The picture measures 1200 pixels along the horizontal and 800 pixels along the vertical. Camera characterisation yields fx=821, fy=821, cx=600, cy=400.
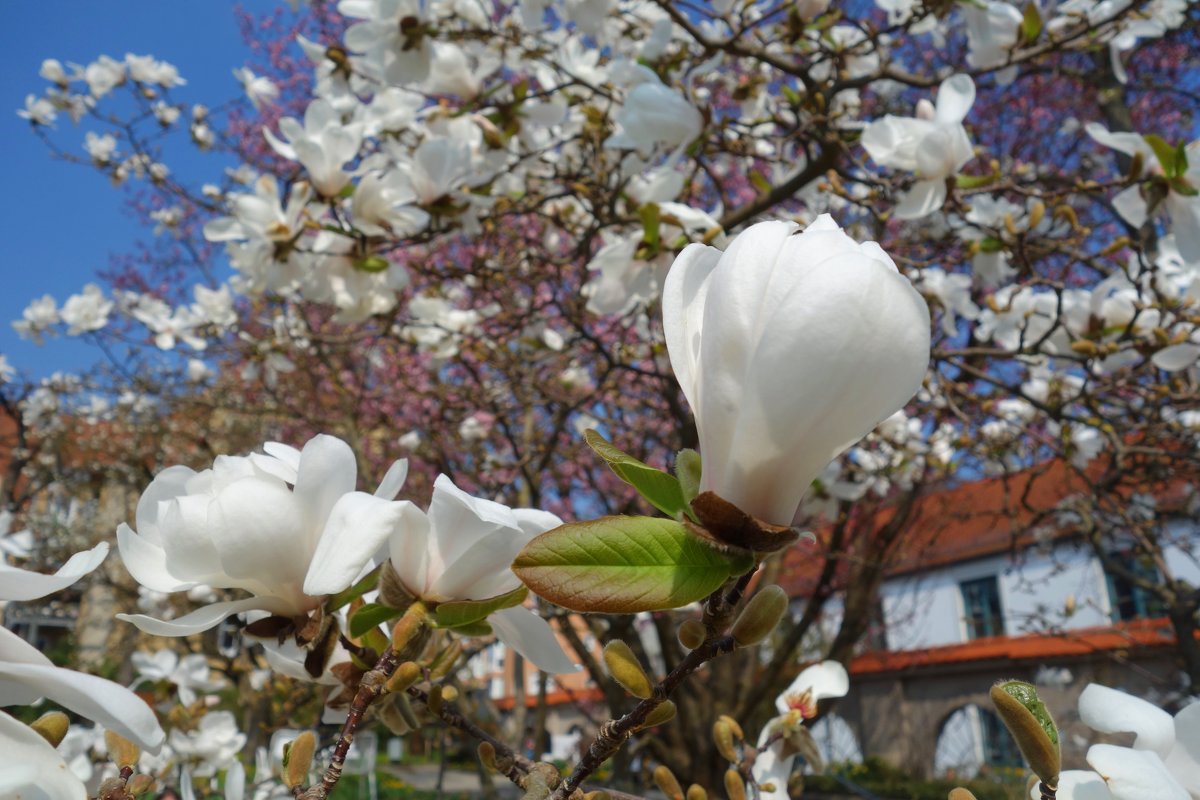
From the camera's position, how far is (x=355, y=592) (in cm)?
53

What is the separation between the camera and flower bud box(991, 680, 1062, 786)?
14.9 inches

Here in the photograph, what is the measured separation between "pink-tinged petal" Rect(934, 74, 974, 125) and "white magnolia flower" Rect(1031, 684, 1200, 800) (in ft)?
3.74

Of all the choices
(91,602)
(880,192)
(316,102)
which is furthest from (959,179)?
(91,602)

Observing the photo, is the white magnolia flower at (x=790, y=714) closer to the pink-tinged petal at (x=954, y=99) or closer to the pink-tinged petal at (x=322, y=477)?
the pink-tinged petal at (x=322, y=477)

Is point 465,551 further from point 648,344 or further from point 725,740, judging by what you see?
point 648,344

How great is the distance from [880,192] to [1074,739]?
595 cm

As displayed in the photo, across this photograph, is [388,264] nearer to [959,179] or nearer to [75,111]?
[959,179]

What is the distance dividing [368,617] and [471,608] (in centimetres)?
7

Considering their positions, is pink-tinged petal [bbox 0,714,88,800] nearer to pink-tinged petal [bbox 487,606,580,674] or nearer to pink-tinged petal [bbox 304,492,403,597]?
pink-tinged petal [bbox 304,492,403,597]

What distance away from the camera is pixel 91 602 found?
Result: 12.9 meters

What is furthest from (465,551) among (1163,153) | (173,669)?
(173,669)

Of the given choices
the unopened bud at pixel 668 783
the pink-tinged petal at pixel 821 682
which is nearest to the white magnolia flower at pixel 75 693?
the unopened bud at pixel 668 783

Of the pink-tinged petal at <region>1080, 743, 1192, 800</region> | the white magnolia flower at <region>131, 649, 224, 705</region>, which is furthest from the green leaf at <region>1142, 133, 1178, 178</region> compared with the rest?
the white magnolia flower at <region>131, 649, 224, 705</region>

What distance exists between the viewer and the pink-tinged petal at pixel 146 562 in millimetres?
512
